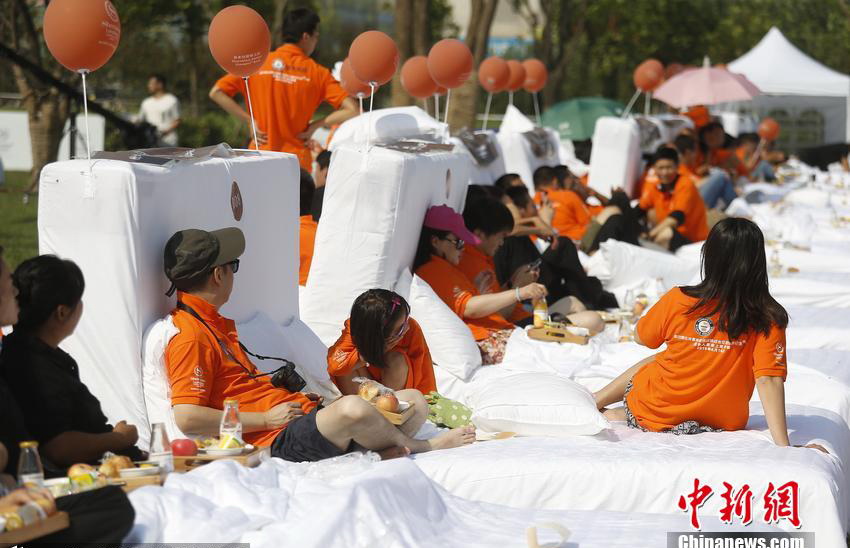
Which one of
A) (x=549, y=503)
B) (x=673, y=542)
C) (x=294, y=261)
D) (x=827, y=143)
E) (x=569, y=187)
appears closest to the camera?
(x=673, y=542)

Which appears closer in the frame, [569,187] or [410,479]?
[410,479]

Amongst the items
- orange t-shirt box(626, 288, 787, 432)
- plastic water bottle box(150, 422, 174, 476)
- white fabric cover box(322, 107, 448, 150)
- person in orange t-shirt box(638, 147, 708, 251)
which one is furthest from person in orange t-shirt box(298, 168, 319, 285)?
person in orange t-shirt box(638, 147, 708, 251)

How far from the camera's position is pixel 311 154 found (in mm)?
8492

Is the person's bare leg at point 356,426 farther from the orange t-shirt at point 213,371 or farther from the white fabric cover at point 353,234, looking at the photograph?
the white fabric cover at point 353,234

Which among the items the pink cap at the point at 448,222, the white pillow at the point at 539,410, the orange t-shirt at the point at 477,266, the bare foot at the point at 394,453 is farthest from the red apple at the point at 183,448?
the orange t-shirt at the point at 477,266

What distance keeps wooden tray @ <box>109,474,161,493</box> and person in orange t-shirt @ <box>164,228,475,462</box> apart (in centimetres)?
53

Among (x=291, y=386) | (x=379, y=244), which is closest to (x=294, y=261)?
(x=379, y=244)

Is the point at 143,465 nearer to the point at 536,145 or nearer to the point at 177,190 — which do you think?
the point at 177,190

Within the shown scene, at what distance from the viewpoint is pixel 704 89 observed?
1603 centimetres

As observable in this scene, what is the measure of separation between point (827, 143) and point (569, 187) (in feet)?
46.5

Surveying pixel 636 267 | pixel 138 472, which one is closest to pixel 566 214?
pixel 636 267

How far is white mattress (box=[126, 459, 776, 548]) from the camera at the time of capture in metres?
3.37

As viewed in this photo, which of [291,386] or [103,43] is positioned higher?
[103,43]

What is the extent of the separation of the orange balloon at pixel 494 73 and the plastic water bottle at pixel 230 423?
849cm
